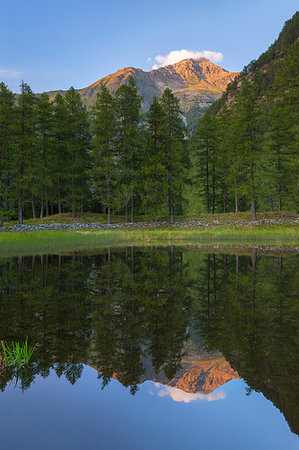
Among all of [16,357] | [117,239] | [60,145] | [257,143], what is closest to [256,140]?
[257,143]

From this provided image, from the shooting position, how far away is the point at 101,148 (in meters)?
43.4

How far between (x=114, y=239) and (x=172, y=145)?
72.1ft

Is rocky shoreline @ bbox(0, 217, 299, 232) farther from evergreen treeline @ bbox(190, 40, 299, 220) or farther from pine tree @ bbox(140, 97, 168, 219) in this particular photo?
evergreen treeline @ bbox(190, 40, 299, 220)

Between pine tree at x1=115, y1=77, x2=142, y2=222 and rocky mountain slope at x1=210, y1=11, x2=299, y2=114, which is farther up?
rocky mountain slope at x1=210, y1=11, x2=299, y2=114

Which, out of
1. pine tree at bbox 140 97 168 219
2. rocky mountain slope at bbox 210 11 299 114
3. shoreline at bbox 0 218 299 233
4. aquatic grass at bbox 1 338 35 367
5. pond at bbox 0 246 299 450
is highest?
rocky mountain slope at bbox 210 11 299 114

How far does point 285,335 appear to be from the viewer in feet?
20.0

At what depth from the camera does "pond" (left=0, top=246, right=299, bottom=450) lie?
3.59m

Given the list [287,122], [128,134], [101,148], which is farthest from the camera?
[128,134]

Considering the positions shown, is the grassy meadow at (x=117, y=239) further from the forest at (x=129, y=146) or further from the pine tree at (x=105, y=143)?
the pine tree at (x=105, y=143)

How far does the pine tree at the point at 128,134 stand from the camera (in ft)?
145

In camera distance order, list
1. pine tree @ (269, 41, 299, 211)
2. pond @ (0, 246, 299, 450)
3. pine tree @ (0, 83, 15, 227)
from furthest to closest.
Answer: pine tree @ (269, 41, 299, 211)
pine tree @ (0, 83, 15, 227)
pond @ (0, 246, 299, 450)

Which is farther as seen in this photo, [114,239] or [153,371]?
[114,239]

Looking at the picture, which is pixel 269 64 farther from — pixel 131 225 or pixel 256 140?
pixel 131 225

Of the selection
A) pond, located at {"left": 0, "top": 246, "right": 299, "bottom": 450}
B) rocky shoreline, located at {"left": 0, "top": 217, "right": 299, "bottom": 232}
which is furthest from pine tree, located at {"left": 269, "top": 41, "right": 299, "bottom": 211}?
pond, located at {"left": 0, "top": 246, "right": 299, "bottom": 450}
